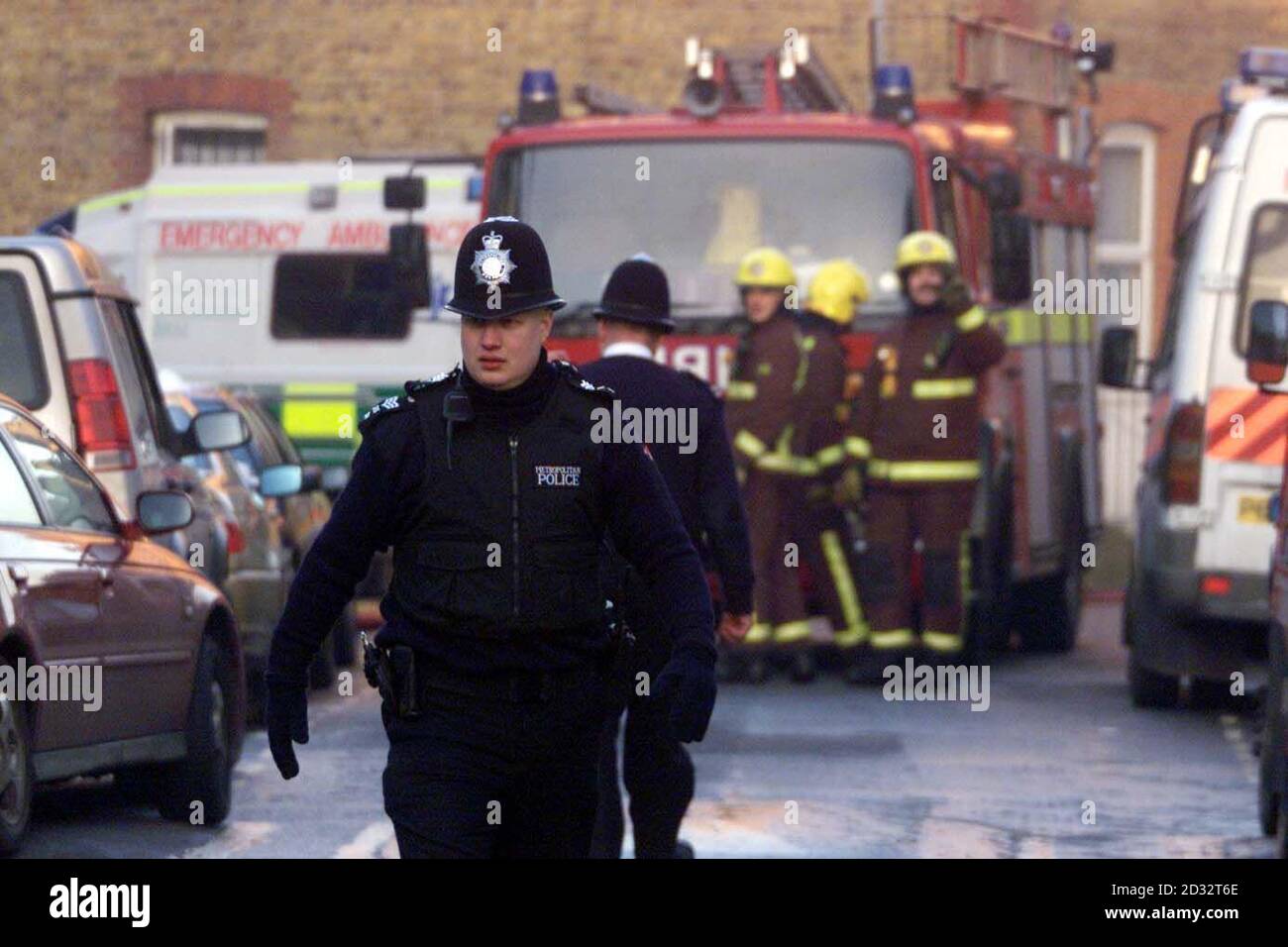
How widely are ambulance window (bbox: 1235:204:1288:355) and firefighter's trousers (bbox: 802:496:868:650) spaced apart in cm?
249

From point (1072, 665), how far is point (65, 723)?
29.6 ft

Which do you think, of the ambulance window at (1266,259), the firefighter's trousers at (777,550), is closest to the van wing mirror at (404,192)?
the firefighter's trousers at (777,550)

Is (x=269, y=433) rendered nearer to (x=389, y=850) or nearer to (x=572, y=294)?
(x=572, y=294)

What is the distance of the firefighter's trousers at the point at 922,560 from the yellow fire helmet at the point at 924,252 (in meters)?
1.03

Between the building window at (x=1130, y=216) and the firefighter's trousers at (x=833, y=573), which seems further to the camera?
the building window at (x=1130, y=216)

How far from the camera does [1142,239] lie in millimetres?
27797

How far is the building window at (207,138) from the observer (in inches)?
1107

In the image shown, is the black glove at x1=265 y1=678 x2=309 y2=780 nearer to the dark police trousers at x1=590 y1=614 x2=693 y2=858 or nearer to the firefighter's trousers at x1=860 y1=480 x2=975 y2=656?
the dark police trousers at x1=590 y1=614 x2=693 y2=858

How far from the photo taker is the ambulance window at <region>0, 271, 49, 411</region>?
10242mm

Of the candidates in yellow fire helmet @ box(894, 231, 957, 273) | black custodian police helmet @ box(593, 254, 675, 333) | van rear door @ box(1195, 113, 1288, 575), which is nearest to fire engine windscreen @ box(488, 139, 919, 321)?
yellow fire helmet @ box(894, 231, 957, 273)

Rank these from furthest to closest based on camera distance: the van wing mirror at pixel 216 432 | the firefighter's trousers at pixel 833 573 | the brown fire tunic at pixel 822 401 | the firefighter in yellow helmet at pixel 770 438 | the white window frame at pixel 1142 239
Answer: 1. the white window frame at pixel 1142 239
2. the firefighter's trousers at pixel 833 573
3. the brown fire tunic at pixel 822 401
4. the firefighter in yellow helmet at pixel 770 438
5. the van wing mirror at pixel 216 432

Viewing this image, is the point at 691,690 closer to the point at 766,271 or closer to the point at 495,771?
the point at 495,771
